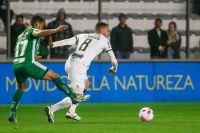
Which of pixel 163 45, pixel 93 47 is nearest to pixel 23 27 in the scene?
pixel 163 45

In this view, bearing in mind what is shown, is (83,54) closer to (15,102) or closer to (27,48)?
(27,48)

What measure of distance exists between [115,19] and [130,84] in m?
1.92

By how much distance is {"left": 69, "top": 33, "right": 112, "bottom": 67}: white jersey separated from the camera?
15.8 meters

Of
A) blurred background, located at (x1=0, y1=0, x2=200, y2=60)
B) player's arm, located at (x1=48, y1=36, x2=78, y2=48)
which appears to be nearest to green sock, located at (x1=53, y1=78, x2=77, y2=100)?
player's arm, located at (x1=48, y1=36, x2=78, y2=48)

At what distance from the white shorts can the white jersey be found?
101 millimetres

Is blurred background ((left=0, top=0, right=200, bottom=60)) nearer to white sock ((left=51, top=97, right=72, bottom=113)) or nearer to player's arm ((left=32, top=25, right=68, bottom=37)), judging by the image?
white sock ((left=51, top=97, right=72, bottom=113))

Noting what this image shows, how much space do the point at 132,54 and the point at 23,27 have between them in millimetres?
3149

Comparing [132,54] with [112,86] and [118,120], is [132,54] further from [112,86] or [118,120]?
[118,120]

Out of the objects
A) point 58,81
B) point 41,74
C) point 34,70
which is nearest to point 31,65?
point 34,70

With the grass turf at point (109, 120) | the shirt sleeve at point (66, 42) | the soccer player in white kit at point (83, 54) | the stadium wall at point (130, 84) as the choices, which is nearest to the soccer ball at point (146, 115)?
the grass turf at point (109, 120)

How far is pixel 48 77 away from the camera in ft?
48.4

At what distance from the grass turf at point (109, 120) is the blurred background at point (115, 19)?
213cm

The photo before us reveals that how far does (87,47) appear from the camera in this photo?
15.8 metres

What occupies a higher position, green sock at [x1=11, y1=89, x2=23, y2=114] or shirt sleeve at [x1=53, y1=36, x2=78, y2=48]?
shirt sleeve at [x1=53, y1=36, x2=78, y2=48]
